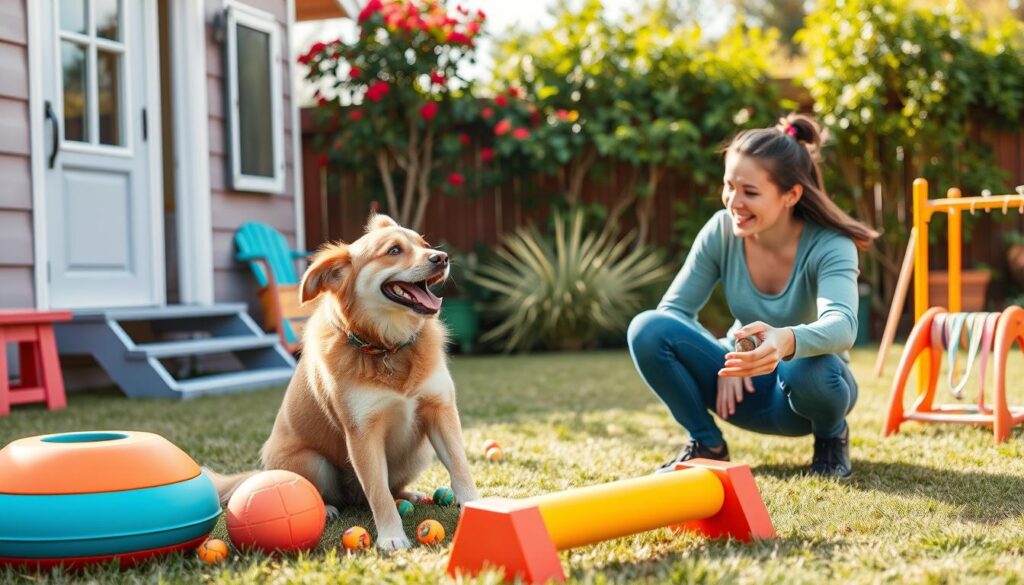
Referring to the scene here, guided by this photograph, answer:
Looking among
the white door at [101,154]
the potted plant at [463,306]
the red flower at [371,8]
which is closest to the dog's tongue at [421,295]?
the white door at [101,154]

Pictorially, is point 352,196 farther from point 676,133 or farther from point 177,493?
point 177,493

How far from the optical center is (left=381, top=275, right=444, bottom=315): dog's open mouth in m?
2.70

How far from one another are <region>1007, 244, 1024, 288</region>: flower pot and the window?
6207 mm

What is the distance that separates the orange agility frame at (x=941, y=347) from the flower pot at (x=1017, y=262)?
17.2 feet

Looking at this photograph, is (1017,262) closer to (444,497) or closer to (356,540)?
(444,497)

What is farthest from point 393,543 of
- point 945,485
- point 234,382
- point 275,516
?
point 234,382

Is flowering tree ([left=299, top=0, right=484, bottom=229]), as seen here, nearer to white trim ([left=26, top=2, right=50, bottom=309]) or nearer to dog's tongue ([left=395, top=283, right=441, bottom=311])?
white trim ([left=26, top=2, right=50, bottom=309])

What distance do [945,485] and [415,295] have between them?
1610mm

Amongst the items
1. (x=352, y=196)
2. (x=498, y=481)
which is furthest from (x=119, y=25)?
(x=498, y=481)

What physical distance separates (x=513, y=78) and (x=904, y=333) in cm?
418

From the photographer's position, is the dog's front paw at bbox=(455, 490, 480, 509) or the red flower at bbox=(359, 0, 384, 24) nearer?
the dog's front paw at bbox=(455, 490, 480, 509)

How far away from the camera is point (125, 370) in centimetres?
573

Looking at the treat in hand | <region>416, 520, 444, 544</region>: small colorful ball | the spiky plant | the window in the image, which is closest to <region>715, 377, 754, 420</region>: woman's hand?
the treat in hand

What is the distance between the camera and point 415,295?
8.95 feet
